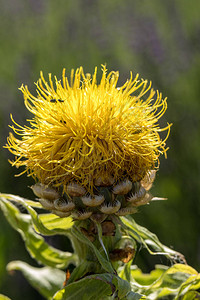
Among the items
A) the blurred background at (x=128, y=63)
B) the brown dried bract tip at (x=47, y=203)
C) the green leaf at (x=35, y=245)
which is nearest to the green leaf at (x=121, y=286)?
the brown dried bract tip at (x=47, y=203)

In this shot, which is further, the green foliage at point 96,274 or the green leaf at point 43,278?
the green leaf at point 43,278

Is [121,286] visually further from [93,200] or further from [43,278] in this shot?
[43,278]

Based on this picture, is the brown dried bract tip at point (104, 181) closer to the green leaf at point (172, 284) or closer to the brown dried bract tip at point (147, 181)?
the brown dried bract tip at point (147, 181)

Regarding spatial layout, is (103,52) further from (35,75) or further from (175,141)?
(175,141)

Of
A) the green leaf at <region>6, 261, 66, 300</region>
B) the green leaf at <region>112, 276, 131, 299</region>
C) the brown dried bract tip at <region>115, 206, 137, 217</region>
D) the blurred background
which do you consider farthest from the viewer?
the blurred background

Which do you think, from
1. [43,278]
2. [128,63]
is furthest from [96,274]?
[128,63]

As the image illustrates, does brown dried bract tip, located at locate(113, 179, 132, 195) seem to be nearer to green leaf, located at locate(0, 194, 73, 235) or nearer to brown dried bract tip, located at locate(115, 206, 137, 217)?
brown dried bract tip, located at locate(115, 206, 137, 217)

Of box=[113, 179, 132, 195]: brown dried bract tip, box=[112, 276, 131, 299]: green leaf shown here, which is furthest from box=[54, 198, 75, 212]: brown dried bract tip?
box=[112, 276, 131, 299]: green leaf
